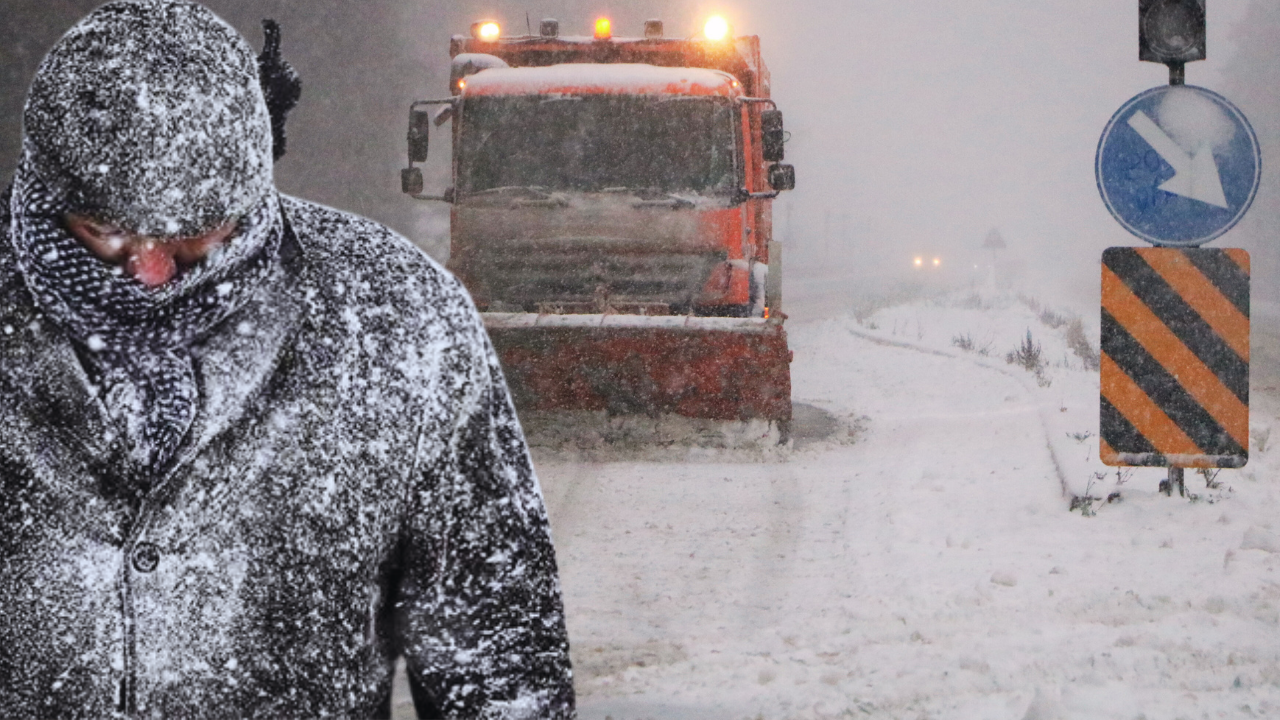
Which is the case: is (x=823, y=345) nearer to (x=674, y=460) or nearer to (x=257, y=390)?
(x=674, y=460)

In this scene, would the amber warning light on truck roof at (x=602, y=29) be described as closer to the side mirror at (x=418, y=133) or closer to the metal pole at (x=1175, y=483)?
the side mirror at (x=418, y=133)

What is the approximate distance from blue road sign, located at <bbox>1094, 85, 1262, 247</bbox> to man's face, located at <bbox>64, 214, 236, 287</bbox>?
16.6ft

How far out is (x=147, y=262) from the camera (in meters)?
1.11

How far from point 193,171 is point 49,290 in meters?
0.18

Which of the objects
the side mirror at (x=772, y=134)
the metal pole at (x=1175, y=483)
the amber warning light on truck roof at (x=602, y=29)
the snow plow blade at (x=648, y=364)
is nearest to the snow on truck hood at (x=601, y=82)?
the side mirror at (x=772, y=134)

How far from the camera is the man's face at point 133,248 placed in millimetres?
1104

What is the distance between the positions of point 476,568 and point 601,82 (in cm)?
826

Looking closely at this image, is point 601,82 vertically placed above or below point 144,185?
above

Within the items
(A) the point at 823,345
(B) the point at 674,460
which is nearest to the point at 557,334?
(B) the point at 674,460

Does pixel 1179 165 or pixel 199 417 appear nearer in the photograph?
pixel 199 417

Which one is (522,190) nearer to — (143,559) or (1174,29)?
(1174,29)

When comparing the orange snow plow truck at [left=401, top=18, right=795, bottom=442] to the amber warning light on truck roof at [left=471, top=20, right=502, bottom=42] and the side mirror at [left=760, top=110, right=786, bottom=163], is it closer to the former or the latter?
the side mirror at [left=760, top=110, right=786, bottom=163]

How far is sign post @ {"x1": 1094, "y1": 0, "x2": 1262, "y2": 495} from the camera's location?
5430 millimetres

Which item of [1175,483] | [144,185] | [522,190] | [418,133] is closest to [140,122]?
[144,185]
